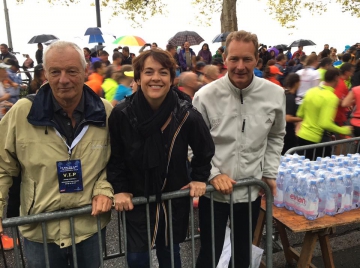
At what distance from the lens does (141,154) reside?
6.95 feet

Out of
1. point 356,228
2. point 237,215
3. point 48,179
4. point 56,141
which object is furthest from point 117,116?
point 356,228

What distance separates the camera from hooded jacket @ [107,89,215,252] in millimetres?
2109

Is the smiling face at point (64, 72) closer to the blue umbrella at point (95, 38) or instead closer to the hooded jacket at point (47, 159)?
the hooded jacket at point (47, 159)

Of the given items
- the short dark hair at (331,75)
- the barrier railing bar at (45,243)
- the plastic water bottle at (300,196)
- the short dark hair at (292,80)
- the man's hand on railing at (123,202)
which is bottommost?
the plastic water bottle at (300,196)

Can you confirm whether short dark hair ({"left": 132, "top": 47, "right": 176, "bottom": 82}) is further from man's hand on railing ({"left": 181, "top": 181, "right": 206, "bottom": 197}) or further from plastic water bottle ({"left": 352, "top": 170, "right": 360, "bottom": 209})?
plastic water bottle ({"left": 352, "top": 170, "right": 360, "bottom": 209})

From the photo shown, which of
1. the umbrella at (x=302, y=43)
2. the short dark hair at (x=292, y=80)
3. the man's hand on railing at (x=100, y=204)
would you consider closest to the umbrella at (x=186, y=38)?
the umbrella at (x=302, y=43)

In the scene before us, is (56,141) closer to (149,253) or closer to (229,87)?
(149,253)

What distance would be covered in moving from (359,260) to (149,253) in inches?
103

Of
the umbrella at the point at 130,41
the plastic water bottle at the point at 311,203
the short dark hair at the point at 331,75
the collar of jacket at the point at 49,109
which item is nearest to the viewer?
the collar of jacket at the point at 49,109

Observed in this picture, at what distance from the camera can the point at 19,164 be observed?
2086 millimetres

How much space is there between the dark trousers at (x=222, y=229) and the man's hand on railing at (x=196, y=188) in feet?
1.18

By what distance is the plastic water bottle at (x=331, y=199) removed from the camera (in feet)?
9.98

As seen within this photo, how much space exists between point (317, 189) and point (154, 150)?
1.65 m

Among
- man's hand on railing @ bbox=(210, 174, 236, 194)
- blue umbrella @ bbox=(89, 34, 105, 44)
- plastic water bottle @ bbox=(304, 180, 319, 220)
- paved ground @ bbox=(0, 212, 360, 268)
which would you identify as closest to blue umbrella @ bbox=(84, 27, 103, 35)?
blue umbrella @ bbox=(89, 34, 105, 44)
